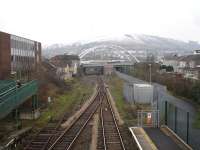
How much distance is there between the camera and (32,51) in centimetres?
4700

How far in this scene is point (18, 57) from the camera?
4006 centimetres

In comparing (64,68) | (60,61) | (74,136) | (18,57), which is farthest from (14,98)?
(60,61)

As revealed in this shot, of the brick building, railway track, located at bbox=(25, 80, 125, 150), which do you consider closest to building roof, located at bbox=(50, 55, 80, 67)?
the brick building

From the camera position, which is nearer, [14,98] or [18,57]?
[14,98]

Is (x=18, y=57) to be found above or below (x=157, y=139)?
above

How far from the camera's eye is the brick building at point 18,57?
34787 millimetres

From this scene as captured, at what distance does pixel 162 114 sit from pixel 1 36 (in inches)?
785

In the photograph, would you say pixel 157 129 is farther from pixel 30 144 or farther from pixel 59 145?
pixel 30 144

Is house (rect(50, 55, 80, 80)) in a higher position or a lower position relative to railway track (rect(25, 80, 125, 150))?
higher

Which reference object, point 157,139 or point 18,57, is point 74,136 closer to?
point 157,139

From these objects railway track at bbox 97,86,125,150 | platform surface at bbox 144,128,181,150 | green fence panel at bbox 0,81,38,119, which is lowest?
railway track at bbox 97,86,125,150

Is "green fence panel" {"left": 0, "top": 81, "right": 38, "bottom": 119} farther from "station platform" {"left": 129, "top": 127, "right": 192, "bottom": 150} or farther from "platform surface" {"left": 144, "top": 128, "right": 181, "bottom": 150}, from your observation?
"platform surface" {"left": 144, "top": 128, "right": 181, "bottom": 150}

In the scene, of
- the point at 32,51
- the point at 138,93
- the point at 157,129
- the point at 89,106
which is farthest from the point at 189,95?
the point at 32,51

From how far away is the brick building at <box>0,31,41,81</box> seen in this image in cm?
3479
